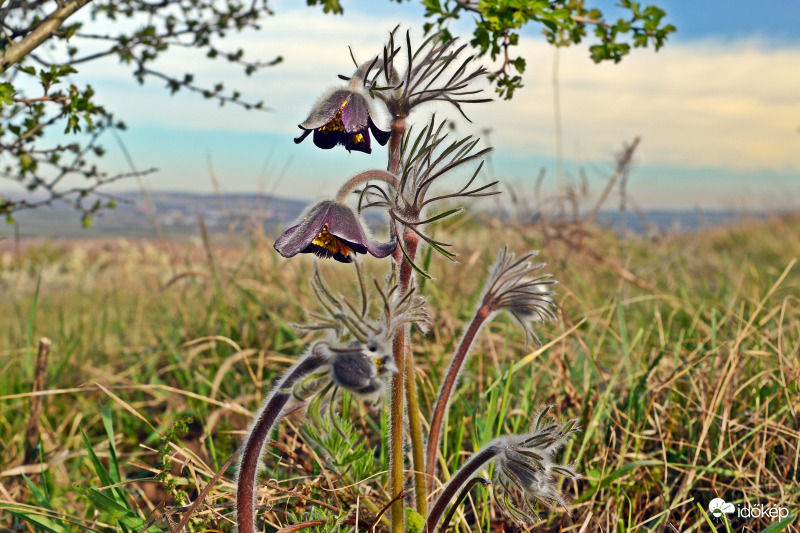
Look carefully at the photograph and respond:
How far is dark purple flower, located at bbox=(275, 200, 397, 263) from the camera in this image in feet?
5.15

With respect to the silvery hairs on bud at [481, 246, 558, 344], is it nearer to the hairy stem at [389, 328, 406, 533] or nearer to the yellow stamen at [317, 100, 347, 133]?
the hairy stem at [389, 328, 406, 533]

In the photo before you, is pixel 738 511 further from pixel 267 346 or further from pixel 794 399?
pixel 267 346

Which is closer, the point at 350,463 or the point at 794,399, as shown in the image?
the point at 350,463

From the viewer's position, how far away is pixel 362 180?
64.6 inches

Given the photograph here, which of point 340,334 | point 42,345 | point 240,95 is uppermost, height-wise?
point 240,95

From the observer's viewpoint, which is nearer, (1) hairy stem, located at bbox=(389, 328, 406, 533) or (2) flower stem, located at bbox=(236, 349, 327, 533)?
(2) flower stem, located at bbox=(236, 349, 327, 533)

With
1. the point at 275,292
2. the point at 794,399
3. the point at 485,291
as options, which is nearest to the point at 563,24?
the point at 485,291

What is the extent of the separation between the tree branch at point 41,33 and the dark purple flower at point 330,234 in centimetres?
150

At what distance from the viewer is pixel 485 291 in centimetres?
209

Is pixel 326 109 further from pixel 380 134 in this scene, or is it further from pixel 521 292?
pixel 521 292

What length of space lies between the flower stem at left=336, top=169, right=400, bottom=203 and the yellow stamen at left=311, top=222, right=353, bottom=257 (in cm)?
9

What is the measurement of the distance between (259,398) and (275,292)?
110cm

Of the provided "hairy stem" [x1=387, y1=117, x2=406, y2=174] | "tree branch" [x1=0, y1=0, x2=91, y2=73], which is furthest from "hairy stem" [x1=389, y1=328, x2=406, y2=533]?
"tree branch" [x1=0, y1=0, x2=91, y2=73]

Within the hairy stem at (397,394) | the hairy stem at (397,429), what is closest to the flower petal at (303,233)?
the hairy stem at (397,394)
